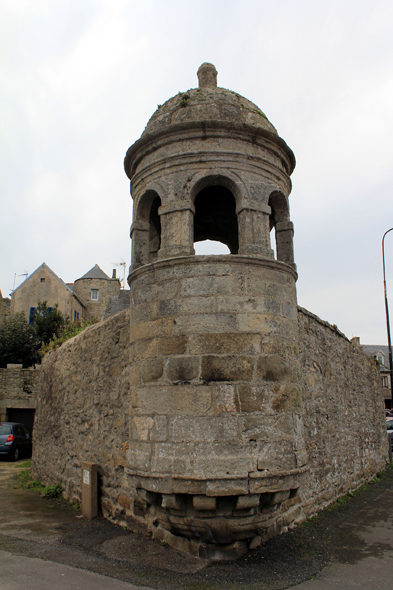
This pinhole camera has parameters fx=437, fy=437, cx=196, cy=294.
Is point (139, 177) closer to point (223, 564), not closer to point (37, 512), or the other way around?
point (223, 564)

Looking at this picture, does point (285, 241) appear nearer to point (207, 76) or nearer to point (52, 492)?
point (207, 76)

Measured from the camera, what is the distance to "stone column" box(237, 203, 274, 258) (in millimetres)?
5262

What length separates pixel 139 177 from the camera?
602cm

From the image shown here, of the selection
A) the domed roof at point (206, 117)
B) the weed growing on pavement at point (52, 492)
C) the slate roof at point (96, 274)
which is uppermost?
the slate roof at point (96, 274)

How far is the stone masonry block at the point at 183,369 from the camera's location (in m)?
4.77

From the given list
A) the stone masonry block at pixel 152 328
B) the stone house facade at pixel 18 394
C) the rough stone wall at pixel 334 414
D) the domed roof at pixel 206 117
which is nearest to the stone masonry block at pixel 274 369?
the stone masonry block at pixel 152 328

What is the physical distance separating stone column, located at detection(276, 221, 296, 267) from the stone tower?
0.6 inches

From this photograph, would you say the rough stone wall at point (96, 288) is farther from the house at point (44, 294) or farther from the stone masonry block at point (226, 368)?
the stone masonry block at point (226, 368)

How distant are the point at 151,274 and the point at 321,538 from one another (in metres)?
4.01

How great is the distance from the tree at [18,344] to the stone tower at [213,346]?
19.3 metres

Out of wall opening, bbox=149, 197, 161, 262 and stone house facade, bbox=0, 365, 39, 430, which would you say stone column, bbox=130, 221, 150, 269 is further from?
stone house facade, bbox=0, 365, 39, 430

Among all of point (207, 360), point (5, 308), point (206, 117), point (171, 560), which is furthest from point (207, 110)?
point (5, 308)

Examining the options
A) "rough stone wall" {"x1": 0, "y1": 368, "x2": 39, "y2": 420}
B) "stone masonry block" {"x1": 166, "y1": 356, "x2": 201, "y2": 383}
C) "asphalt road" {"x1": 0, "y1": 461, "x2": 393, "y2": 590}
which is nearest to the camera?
"asphalt road" {"x1": 0, "y1": 461, "x2": 393, "y2": 590}

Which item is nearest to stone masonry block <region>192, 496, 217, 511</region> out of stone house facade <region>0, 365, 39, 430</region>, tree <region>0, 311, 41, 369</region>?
stone house facade <region>0, 365, 39, 430</region>
